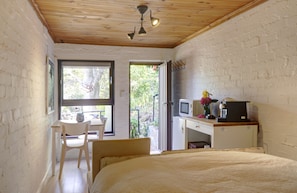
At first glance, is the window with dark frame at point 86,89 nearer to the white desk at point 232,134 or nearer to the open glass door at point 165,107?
the open glass door at point 165,107

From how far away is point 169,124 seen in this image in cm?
464

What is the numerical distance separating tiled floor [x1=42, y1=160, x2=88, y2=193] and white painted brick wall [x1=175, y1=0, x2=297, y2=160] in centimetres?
219

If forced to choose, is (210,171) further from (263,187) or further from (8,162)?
(8,162)

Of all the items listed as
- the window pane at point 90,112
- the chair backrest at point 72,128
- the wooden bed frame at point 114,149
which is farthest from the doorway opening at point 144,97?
the wooden bed frame at point 114,149

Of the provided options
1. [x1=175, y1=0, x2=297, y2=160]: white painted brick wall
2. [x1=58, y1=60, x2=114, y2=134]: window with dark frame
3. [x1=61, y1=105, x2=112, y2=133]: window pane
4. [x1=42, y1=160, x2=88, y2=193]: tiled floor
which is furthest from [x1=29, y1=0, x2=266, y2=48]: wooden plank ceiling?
[x1=42, y1=160, x2=88, y2=193]: tiled floor

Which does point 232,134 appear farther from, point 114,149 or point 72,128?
point 72,128

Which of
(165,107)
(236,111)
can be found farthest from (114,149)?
(165,107)

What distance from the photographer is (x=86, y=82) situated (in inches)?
186

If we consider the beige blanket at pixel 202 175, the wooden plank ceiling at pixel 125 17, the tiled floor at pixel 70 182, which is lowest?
the tiled floor at pixel 70 182

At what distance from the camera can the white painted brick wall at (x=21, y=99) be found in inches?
68.3

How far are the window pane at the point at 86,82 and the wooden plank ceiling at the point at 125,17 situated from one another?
0.60m

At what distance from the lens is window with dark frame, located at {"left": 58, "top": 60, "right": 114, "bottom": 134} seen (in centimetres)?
461

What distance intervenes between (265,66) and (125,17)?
1.75 m

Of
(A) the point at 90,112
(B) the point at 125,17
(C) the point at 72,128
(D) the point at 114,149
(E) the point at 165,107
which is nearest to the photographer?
(D) the point at 114,149
